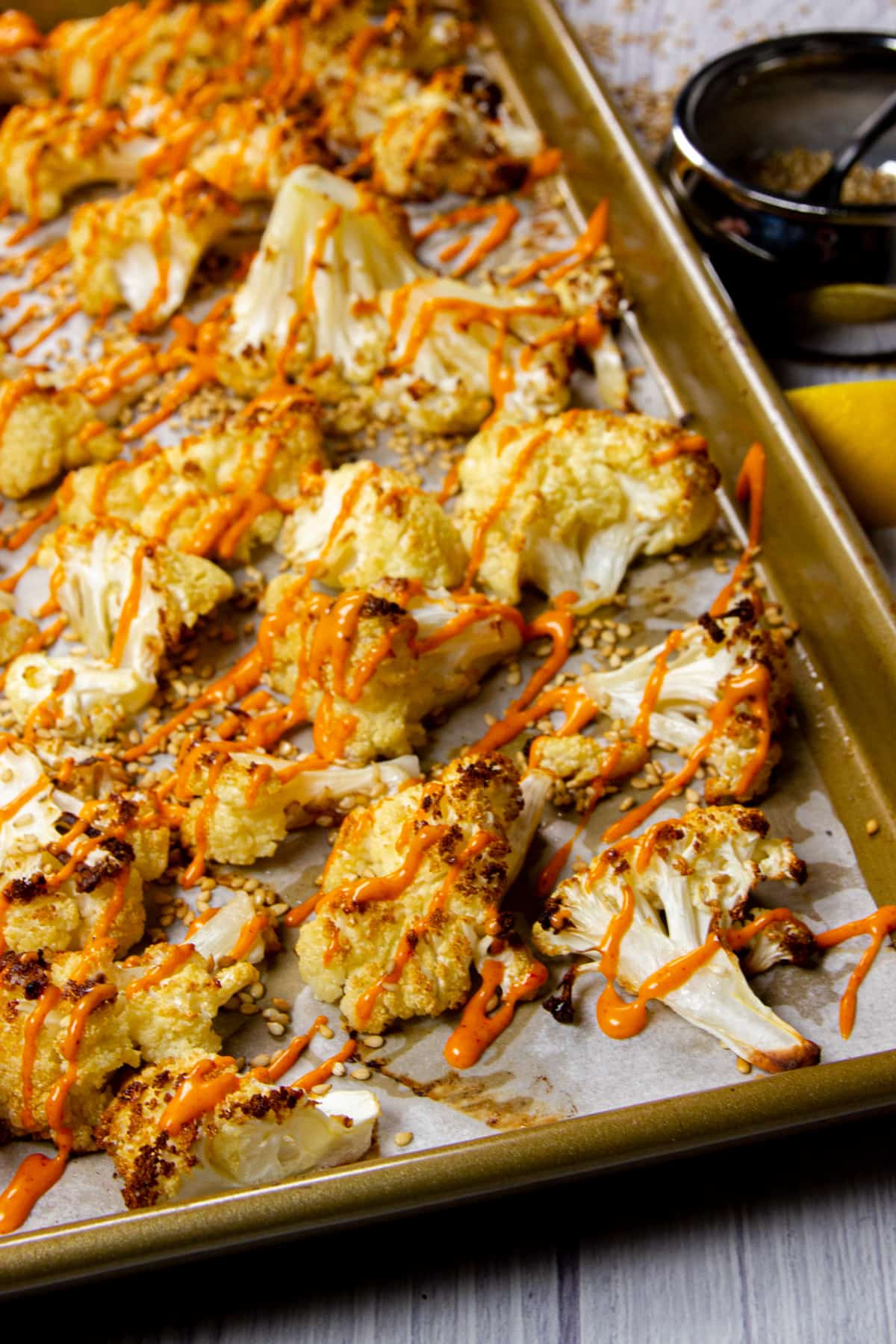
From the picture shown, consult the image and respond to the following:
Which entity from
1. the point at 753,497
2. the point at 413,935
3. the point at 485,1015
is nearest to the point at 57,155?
the point at 753,497

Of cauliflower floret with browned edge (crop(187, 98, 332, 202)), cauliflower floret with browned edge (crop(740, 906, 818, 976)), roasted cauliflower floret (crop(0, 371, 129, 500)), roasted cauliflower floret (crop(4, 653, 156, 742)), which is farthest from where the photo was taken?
cauliflower floret with browned edge (crop(187, 98, 332, 202))

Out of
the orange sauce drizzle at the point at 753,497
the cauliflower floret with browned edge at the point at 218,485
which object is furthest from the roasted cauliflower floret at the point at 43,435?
the orange sauce drizzle at the point at 753,497

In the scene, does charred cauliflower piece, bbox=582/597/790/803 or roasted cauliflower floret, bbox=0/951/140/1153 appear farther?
charred cauliflower piece, bbox=582/597/790/803

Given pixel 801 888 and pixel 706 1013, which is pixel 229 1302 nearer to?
pixel 706 1013

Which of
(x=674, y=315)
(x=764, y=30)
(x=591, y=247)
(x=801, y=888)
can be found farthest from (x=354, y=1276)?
(x=764, y=30)

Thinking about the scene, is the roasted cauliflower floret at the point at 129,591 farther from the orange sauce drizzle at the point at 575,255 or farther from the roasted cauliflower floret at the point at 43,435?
the orange sauce drizzle at the point at 575,255

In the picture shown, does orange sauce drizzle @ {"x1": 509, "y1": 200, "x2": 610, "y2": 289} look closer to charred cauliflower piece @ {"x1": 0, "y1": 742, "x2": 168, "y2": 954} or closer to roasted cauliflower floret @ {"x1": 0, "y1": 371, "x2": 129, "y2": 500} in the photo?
roasted cauliflower floret @ {"x1": 0, "y1": 371, "x2": 129, "y2": 500}

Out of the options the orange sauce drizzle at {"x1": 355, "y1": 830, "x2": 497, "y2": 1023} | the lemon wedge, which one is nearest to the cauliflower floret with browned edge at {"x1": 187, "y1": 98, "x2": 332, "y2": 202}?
the lemon wedge
